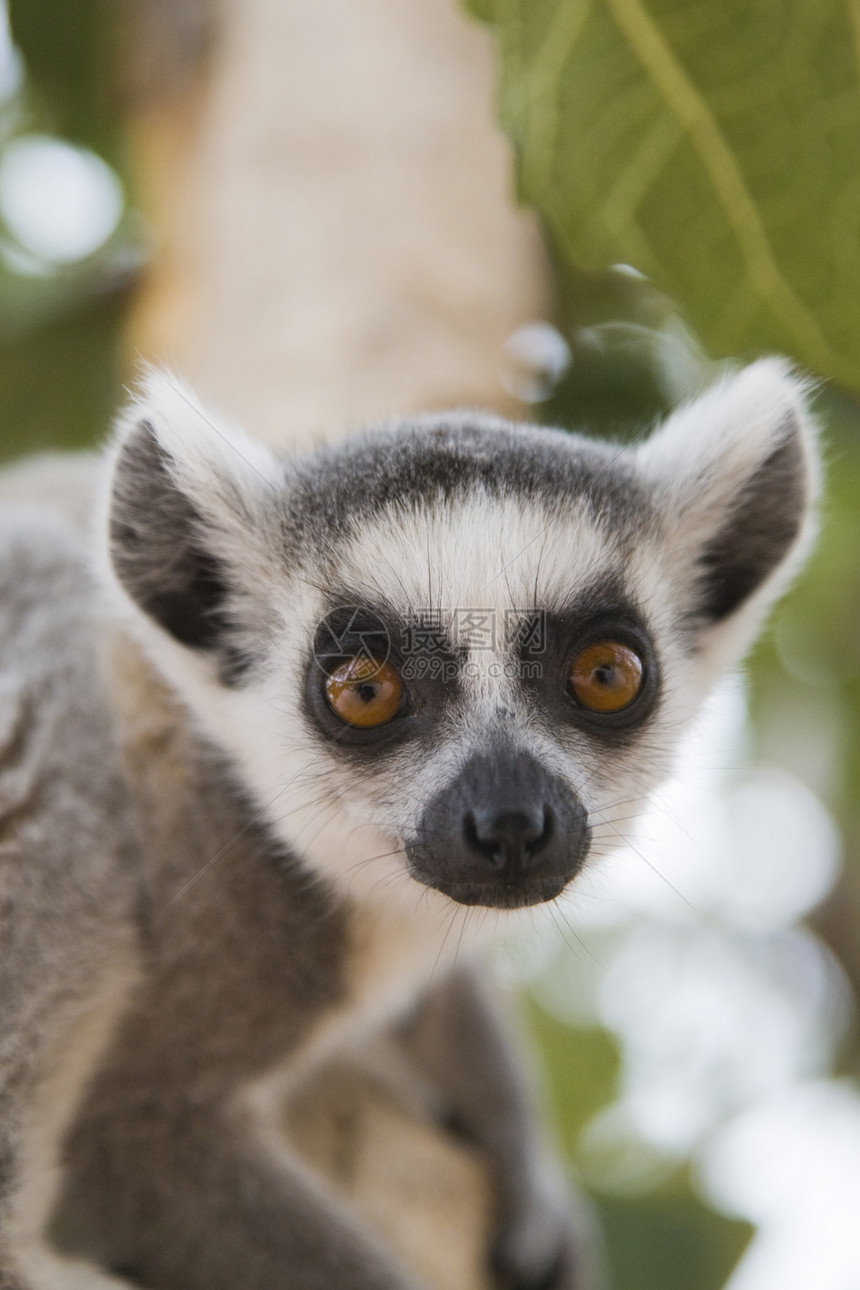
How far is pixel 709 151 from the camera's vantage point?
5.99 ft

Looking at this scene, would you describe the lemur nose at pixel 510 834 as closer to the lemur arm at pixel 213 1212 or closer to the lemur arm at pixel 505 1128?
the lemur arm at pixel 213 1212

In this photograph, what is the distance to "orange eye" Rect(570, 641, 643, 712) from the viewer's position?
1.95m

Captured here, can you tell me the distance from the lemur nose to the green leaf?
0.81 m

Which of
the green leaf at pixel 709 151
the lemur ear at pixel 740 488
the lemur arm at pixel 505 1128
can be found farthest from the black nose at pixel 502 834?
the lemur arm at pixel 505 1128

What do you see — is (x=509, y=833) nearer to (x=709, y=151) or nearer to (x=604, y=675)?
(x=604, y=675)

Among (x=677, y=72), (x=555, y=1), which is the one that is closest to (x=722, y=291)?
(x=677, y=72)

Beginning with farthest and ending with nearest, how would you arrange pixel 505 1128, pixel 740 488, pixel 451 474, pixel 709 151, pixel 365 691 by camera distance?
pixel 505 1128 < pixel 740 488 < pixel 451 474 < pixel 365 691 < pixel 709 151

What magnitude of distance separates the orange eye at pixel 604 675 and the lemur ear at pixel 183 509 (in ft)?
2.14

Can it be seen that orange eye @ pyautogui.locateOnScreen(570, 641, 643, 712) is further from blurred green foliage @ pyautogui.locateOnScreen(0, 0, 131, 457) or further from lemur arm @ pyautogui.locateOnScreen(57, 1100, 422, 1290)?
blurred green foliage @ pyautogui.locateOnScreen(0, 0, 131, 457)

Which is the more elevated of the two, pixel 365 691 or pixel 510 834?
pixel 365 691

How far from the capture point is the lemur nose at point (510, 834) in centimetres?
170

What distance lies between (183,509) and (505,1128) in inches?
60.0
